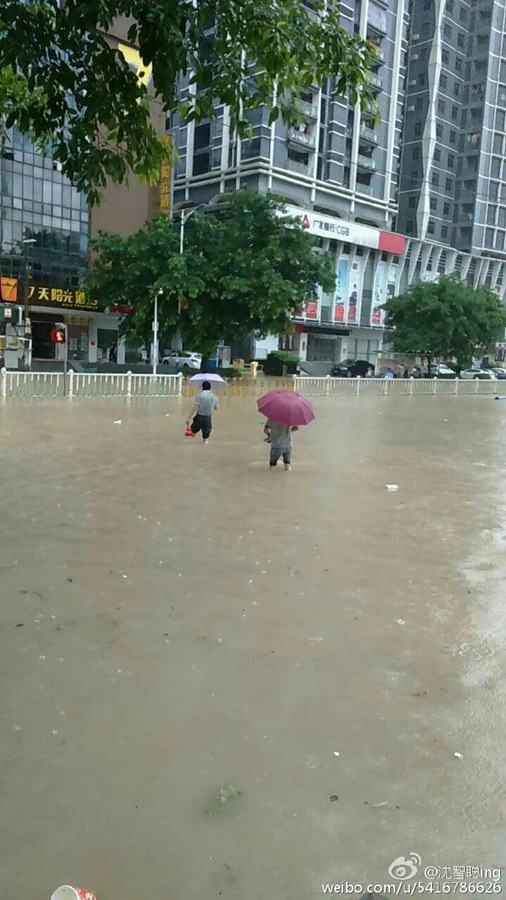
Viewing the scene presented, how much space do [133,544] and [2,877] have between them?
4.39 meters

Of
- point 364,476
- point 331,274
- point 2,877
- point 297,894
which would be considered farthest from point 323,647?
point 331,274

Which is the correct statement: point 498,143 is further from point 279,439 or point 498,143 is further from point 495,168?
point 279,439

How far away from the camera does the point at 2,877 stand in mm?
2502

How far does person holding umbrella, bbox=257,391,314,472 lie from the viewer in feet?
34.0

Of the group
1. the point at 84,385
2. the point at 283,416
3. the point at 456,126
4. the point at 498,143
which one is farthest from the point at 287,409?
the point at 498,143

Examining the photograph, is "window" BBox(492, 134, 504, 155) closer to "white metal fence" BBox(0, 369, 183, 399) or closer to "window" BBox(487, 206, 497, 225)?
"window" BBox(487, 206, 497, 225)

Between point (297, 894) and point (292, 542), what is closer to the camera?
point (297, 894)

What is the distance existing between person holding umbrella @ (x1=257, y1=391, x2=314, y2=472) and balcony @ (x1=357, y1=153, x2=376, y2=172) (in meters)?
55.7

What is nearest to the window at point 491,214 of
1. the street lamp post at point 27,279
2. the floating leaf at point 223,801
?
the street lamp post at point 27,279

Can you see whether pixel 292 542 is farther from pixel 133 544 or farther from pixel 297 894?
pixel 297 894

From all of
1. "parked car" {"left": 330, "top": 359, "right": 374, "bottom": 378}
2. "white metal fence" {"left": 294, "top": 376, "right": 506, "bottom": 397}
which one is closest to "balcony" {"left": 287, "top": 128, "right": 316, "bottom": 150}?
"parked car" {"left": 330, "top": 359, "right": 374, "bottom": 378}

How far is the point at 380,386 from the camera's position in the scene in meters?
34.6

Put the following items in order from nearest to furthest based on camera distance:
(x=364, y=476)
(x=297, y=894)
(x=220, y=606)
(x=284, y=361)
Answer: (x=297, y=894), (x=220, y=606), (x=364, y=476), (x=284, y=361)

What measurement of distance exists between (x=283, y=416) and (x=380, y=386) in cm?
2513
